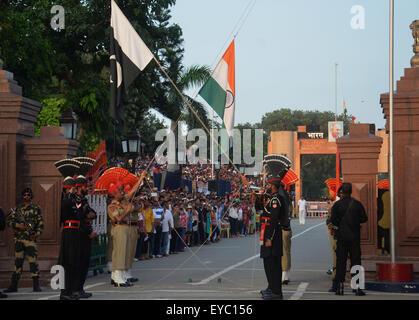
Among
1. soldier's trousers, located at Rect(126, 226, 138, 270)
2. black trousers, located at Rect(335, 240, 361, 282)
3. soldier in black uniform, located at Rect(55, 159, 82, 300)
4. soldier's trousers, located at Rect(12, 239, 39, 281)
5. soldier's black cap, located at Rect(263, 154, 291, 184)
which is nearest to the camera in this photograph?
soldier in black uniform, located at Rect(55, 159, 82, 300)

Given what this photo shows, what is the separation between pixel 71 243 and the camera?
13.2 meters

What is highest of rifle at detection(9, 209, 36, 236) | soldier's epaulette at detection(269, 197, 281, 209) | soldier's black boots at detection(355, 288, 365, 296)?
soldier's epaulette at detection(269, 197, 281, 209)

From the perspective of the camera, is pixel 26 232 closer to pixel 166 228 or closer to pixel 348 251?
pixel 348 251

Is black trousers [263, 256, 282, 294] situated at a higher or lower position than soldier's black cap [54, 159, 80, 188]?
lower

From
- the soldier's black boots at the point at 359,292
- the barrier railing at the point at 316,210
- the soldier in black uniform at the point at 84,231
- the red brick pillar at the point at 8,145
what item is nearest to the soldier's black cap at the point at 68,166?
the red brick pillar at the point at 8,145

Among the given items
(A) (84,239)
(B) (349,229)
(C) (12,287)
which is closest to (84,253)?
(A) (84,239)

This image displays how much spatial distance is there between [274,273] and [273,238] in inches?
23.3

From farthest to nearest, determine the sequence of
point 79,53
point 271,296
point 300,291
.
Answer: point 79,53 → point 300,291 → point 271,296

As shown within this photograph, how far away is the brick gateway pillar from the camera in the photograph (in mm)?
16031

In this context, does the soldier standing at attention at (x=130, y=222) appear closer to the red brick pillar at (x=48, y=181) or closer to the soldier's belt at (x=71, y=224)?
the red brick pillar at (x=48, y=181)

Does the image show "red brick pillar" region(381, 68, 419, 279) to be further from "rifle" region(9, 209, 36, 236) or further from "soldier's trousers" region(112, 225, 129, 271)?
"rifle" region(9, 209, 36, 236)

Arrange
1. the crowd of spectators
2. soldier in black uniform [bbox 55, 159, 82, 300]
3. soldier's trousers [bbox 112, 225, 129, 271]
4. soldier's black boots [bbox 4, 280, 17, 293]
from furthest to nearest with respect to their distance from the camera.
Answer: the crowd of spectators, soldier's trousers [bbox 112, 225, 129, 271], soldier's black boots [bbox 4, 280, 17, 293], soldier in black uniform [bbox 55, 159, 82, 300]

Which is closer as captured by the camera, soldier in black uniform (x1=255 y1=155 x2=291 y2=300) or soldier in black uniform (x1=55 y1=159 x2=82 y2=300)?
soldier in black uniform (x1=255 y1=155 x2=291 y2=300)

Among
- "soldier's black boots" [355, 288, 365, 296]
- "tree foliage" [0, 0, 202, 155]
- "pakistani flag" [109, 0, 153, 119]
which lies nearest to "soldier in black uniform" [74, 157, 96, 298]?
"pakistani flag" [109, 0, 153, 119]
